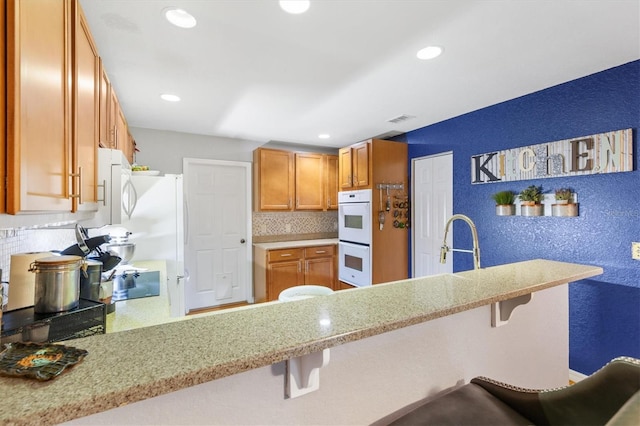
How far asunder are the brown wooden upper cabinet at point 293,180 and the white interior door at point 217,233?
0.84ft

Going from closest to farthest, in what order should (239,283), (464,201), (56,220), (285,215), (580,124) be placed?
1. (56,220)
2. (580,124)
3. (464,201)
4. (239,283)
5. (285,215)

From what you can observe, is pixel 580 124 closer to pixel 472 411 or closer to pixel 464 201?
pixel 464 201

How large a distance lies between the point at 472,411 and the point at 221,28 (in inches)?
78.5

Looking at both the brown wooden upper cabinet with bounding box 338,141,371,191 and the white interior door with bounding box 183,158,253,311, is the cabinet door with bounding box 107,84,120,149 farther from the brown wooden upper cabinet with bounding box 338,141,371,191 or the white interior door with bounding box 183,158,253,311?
the brown wooden upper cabinet with bounding box 338,141,371,191

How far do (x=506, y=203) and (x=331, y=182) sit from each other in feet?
7.85

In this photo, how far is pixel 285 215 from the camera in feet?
14.8

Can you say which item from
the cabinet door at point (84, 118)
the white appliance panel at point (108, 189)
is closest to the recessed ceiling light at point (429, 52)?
the cabinet door at point (84, 118)

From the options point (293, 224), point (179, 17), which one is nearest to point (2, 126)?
point (179, 17)

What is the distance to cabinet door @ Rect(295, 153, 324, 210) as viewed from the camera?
427 centimetres

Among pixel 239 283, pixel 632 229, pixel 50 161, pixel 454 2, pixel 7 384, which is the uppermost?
pixel 454 2

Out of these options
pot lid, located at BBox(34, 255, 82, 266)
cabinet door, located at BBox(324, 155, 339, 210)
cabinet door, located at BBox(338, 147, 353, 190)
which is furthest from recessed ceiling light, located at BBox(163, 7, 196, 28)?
cabinet door, located at BBox(324, 155, 339, 210)

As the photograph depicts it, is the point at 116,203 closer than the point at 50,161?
No

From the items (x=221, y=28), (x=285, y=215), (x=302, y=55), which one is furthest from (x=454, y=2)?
(x=285, y=215)

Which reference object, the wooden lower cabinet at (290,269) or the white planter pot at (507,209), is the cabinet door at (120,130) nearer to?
the wooden lower cabinet at (290,269)
